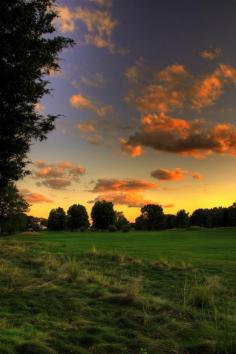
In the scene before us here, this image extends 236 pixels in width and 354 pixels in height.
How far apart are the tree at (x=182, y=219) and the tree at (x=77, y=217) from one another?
123 ft

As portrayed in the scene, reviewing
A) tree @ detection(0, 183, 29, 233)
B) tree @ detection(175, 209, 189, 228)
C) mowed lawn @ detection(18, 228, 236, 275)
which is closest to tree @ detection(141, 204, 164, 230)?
tree @ detection(175, 209, 189, 228)

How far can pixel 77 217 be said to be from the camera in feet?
488

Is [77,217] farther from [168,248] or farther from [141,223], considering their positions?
[168,248]

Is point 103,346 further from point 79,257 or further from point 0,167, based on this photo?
point 79,257

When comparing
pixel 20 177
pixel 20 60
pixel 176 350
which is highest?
pixel 20 60

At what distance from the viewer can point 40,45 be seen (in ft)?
54.2

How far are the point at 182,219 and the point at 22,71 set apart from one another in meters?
150

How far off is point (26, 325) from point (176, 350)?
3276 mm

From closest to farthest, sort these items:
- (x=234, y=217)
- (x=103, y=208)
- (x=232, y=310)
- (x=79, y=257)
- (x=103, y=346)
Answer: (x=103, y=346) < (x=232, y=310) < (x=79, y=257) < (x=234, y=217) < (x=103, y=208)

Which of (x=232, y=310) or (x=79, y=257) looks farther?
(x=79, y=257)

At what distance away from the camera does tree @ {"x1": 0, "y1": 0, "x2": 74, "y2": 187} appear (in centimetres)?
1566

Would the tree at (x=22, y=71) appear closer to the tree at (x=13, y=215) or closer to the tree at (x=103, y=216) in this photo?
the tree at (x=13, y=215)

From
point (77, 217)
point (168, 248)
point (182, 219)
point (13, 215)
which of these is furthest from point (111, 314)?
point (182, 219)

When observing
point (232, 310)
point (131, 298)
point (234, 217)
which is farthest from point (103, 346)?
point (234, 217)
